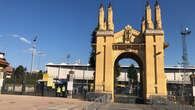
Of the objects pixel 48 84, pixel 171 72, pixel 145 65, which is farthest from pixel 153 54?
pixel 171 72

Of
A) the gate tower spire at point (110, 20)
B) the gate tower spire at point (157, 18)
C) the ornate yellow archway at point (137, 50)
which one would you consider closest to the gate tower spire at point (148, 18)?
the ornate yellow archway at point (137, 50)

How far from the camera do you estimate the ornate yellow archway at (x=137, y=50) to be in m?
24.6

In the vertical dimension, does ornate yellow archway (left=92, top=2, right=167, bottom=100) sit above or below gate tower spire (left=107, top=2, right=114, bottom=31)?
below

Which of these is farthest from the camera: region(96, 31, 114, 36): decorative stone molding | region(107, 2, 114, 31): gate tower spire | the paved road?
region(107, 2, 114, 31): gate tower spire

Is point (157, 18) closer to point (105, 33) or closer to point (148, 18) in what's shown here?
point (148, 18)

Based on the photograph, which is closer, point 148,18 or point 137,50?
point 137,50

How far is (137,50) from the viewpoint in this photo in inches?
1048

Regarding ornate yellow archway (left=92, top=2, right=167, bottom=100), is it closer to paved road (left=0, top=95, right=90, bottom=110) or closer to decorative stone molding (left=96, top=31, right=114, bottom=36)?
decorative stone molding (left=96, top=31, right=114, bottom=36)

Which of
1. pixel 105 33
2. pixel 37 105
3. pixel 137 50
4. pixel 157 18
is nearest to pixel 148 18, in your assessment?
pixel 157 18

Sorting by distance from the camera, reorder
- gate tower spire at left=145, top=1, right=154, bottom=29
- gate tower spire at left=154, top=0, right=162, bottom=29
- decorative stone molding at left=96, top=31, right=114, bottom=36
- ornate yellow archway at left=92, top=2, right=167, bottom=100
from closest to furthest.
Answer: ornate yellow archway at left=92, top=2, right=167, bottom=100
gate tower spire at left=154, top=0, right=162, bottom=29
gate tower spire at left=145, top=1, right=154, bottom=29
decorative stone molding at left=96, top=31, right=114, bottom=36

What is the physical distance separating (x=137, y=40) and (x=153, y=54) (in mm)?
3756

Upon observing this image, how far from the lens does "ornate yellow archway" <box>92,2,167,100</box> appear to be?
24.6 m

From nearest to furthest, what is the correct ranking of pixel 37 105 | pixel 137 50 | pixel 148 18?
pixel 37 105
pixel 137 50
pixel 148 18

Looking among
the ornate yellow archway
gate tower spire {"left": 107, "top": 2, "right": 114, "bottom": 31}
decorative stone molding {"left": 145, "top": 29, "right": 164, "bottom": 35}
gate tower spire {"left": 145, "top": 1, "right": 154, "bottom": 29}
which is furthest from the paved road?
gate tower spire {"left": 145, "top": 1, "right": 154, "bottom": 29}
